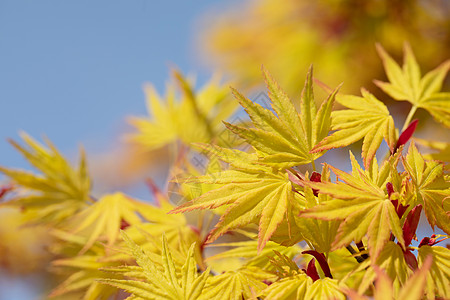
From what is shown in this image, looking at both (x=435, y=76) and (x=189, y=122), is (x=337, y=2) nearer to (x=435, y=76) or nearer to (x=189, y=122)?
(x=189, y=122)

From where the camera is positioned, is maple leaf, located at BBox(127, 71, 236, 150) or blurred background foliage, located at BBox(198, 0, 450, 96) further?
blurred background foliage, located at BBox(198, 0, 450, 96)

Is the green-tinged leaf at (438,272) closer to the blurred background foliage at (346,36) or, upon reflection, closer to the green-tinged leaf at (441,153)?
the green-tinged leaf at (441,153)

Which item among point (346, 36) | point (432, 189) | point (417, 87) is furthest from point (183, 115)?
point (346, 36)

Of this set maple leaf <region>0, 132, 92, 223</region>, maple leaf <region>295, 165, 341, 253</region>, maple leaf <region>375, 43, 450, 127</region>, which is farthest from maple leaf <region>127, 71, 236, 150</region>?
maple leaf <region>295, 165, 341, 253</region>

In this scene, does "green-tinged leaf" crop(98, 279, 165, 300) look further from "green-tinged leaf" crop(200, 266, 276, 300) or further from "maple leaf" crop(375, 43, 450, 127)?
"maple leaf" crop(375, 43, 450, 127)

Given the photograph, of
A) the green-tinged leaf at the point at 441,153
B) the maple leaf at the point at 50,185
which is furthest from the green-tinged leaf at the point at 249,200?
the maple leaf at the point at 50,185

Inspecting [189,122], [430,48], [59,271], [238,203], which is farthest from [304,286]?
[430,48]
